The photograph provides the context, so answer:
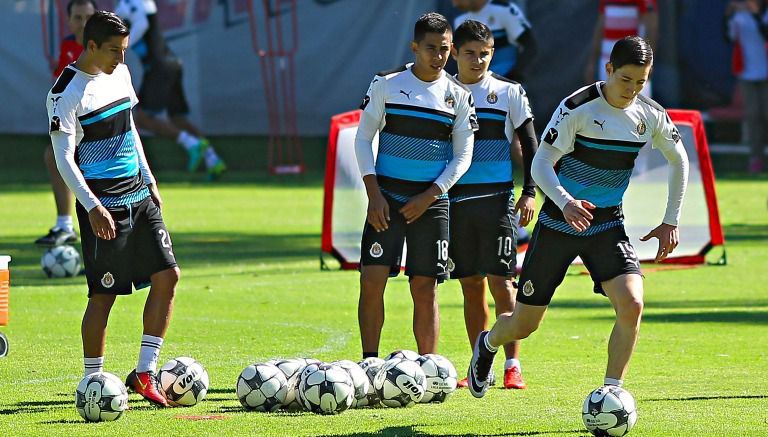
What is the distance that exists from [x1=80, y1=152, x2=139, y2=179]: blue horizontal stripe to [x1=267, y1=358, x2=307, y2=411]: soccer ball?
1261mm

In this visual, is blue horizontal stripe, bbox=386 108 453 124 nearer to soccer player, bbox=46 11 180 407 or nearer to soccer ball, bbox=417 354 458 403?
soccer ball, bbox=417 354 458 403

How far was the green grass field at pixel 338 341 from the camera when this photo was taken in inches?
286

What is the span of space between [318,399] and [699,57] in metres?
18.3

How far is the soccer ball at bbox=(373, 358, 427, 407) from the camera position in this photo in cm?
772

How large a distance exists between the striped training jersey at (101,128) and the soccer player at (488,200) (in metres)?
1.87

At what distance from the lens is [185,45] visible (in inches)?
990

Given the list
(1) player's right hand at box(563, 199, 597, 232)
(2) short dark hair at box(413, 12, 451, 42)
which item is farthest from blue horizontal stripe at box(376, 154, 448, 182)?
(1) player's right hand at box(563, 199, 597, 232)

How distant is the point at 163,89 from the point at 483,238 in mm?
16162

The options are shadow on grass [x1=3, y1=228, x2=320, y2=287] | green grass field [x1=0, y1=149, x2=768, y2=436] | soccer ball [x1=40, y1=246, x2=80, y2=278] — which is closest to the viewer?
green grass field [x1=0, y1=149, x2=768, y2=436]

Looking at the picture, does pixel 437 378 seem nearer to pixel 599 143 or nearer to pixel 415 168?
pixel 415 168

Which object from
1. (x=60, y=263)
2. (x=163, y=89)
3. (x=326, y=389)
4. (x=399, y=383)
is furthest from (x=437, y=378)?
(x=163, y=89)

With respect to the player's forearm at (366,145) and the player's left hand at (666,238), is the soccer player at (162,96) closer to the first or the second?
the player's forearm at (366,145)

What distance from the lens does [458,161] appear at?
835 centimetres

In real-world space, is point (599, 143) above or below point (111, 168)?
above
